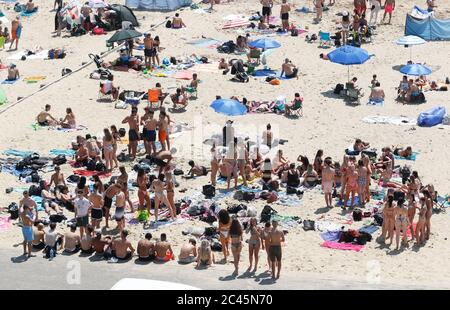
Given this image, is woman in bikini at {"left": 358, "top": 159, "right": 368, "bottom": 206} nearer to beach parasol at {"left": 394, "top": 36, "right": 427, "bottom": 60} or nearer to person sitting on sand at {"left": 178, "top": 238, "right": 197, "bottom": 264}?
person sitting on sand at {"left": 178, "top": 238, "right": 197, "bottom": 264}

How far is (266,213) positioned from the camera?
23375mm

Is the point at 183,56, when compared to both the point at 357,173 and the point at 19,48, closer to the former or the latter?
the point at 19,48

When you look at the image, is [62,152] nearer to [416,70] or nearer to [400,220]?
[400,220]

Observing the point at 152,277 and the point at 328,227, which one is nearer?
the point at 152,277

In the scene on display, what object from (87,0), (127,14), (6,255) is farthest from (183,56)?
(6,255)

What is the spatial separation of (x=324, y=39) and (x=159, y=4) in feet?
24.1

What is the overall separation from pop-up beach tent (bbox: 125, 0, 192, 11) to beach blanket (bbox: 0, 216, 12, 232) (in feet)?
62.9

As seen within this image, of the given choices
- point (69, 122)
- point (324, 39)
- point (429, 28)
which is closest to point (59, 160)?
point (69, 122)

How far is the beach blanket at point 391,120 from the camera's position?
30.0m

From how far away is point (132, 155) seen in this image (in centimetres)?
2734

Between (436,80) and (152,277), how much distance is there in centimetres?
1604

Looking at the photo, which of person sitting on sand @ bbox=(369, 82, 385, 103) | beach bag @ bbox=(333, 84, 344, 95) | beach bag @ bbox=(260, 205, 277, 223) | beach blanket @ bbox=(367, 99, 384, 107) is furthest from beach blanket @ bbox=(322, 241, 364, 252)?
beach bag @ bbox=(333, 84, 344, 95)
